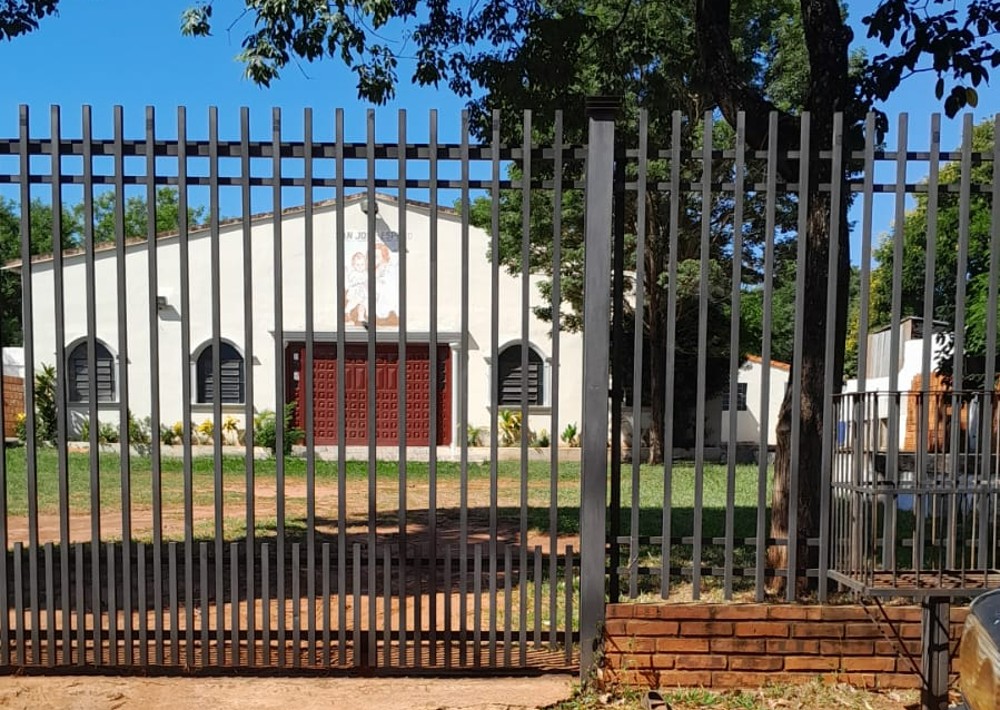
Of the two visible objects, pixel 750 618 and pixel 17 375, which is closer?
pixel 750 618

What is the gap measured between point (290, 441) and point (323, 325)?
250 cm

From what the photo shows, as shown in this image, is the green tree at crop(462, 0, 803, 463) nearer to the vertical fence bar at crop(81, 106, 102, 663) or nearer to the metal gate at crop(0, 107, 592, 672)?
the metal gate at crop(0, 107, 592, 672)

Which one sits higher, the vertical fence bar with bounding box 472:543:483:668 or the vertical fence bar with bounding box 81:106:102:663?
the vertical fence bar with bounding box 81:106:102:663

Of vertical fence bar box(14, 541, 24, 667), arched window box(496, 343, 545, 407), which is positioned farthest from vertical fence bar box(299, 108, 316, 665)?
arched window box(496, 343, 545, 407)

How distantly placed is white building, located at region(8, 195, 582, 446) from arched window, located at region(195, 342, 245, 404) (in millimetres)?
31

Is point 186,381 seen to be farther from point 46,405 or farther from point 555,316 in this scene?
point 46,405

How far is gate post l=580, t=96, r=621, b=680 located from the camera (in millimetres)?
4297

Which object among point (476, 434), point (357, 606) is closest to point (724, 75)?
point (357, 606)

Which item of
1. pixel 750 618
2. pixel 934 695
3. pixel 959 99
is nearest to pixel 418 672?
pixel 750 618

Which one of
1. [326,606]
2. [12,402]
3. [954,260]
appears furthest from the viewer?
[12,402]

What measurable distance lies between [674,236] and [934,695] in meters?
2.50

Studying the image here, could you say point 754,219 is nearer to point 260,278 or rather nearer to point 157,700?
point 260,278

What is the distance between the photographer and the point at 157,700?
13.6ft

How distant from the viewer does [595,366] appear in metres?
4.30
